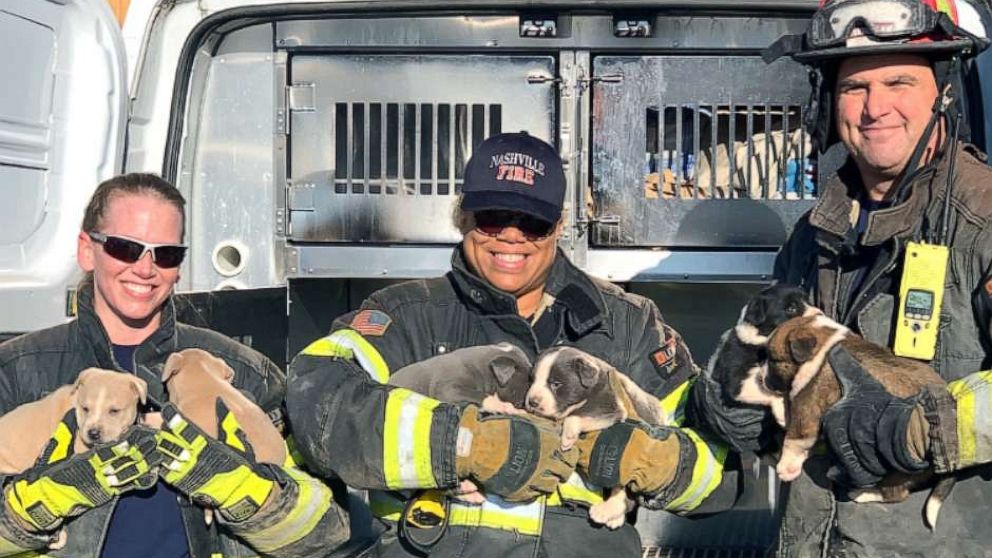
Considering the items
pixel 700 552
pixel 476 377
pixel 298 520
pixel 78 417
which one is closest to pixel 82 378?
pixel 78 417

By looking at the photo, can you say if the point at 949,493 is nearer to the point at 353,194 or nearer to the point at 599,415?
the point at 599,415

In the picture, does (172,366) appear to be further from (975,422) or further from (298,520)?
(975,422)

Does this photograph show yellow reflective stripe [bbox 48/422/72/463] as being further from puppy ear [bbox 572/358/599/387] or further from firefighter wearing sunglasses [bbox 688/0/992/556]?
firefighter wearing sunglasses [bbox 688/0/992/556]

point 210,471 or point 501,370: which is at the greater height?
point 501,370

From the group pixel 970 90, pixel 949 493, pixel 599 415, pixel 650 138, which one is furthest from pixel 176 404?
pixel 970 90

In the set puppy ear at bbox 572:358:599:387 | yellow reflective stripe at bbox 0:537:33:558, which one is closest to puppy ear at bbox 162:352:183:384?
yellow reflective stripe at bbox 0:537:33:558

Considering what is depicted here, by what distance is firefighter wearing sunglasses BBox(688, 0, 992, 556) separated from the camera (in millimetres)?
2947

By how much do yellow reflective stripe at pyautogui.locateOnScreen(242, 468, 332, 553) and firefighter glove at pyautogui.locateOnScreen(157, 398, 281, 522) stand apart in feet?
0.24

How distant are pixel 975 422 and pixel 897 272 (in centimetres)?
42

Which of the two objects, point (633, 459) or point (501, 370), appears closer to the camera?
point (633, 459)

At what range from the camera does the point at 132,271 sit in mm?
A: 3361

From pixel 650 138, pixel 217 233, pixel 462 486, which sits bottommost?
pixel 462 486

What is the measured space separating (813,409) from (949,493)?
1.07 feet

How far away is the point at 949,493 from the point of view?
304 cm
